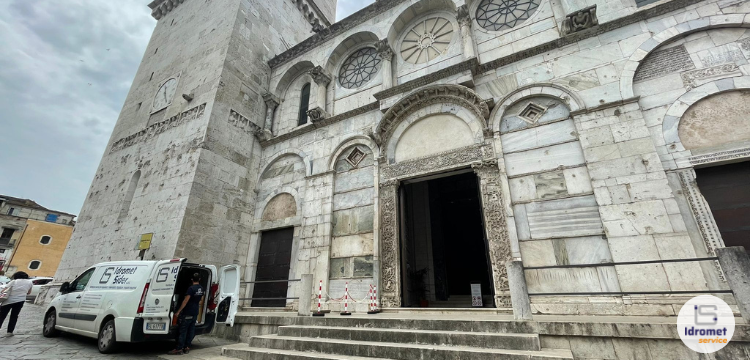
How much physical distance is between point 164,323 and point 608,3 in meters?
13.3

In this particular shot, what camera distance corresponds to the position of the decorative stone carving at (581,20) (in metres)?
7.91

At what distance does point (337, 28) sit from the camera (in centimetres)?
1302

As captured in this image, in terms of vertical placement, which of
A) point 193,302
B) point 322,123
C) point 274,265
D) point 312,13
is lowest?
point 193,302

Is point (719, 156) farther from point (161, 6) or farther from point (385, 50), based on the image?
point (161, 6)

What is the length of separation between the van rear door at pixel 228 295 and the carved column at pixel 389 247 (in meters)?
3.75

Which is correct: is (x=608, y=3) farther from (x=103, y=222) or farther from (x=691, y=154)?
(x=103, y=222)

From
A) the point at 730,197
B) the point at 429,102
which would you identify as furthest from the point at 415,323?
the point at 730,197

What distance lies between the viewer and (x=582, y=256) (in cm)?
652

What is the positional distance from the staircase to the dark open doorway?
4.26 meters

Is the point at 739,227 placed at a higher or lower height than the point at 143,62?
lower

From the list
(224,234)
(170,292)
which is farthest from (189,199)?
(170,292)

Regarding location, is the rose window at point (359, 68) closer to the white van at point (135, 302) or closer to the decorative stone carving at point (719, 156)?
the white van at point (135, 302)

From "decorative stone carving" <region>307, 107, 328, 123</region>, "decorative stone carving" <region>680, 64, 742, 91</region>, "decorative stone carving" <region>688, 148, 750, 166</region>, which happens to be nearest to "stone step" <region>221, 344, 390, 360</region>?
"decorative stone carving" <region>688, 148, 750, 166</region>

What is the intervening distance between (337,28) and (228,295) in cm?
1115
